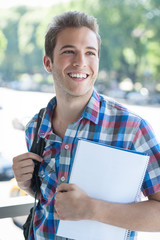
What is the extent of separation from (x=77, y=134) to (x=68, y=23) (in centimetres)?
34

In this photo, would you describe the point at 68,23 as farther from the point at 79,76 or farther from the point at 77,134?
the point at 77,134

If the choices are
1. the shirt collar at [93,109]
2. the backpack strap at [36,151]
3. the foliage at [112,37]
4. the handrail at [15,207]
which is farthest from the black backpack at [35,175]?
the foliage at [112,37]

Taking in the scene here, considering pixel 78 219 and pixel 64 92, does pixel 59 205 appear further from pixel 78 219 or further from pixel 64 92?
pixel 64 92

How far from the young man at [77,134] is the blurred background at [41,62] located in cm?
38

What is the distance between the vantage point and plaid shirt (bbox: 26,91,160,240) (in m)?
0.71

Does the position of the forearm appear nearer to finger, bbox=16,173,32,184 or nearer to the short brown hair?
finger, bbox=16,173,32,184

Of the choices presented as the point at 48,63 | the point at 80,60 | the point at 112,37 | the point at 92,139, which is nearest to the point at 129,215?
the point at 92,139

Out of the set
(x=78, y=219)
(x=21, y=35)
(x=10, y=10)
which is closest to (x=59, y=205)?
(x=78, y=219)

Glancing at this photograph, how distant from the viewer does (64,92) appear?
84cm

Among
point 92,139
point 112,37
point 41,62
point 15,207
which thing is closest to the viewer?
point 92,139

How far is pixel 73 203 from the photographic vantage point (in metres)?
0.64

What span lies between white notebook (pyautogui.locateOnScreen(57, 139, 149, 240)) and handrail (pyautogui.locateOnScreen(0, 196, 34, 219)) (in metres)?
0.51

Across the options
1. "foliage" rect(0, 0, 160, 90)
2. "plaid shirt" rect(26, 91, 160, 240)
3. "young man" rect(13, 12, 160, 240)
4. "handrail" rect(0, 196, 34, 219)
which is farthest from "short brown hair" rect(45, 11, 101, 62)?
"foliage" rect(0, 0, 160, 90)

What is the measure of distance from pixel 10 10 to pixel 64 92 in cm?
302
